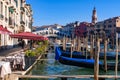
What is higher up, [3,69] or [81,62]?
[3,69]

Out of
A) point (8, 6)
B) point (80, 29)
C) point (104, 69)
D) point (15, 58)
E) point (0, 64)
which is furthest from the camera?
point (80, 29)

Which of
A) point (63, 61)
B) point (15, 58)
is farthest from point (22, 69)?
point (63, 61)

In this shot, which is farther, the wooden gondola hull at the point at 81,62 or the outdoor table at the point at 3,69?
the wooden gondola hull at the point at 81,62

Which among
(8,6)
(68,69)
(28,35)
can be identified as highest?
(8,6)

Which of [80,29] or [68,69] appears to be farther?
[80,29]

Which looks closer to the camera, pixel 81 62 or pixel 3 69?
pixel 3 69

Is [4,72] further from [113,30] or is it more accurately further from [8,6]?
[113,30]

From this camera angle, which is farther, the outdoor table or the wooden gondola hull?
the wooden gondola hull

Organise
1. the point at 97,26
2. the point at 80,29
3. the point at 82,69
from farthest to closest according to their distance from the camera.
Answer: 1. the point at 80,29
2. the point at 97,26
3. the point at 82,69

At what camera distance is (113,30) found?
123 m

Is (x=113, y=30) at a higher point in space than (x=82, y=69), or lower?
higher

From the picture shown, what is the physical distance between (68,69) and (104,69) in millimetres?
3734

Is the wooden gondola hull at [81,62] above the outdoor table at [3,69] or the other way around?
the other way around

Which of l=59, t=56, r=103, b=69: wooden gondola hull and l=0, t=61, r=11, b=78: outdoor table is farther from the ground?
l=0, t=61, r=11, b=78: outdoor table
